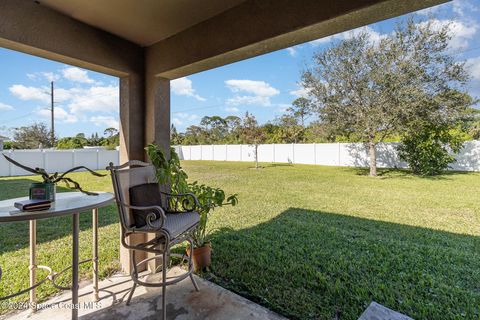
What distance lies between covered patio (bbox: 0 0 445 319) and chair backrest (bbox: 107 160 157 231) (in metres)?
0.35

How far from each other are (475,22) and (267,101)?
15439 mm

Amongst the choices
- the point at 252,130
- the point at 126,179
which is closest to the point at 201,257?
the point at 126,179

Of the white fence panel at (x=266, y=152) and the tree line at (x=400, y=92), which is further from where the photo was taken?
the white fence panel at (x=266, y=152)

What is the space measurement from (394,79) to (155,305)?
31.0 feet

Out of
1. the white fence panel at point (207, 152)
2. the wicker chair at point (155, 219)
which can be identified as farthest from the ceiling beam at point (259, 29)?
the white fence panel at point (207, 152)

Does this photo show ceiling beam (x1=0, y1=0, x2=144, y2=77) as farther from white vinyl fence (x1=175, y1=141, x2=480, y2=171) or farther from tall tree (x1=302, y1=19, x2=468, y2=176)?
white vinyl fence (x1=175, y1=141, x2=480, y2=171)

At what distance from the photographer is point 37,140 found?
17781mm

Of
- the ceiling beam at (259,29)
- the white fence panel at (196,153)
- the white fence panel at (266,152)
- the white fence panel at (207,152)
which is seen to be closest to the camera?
the ceiling beam at (259,29)

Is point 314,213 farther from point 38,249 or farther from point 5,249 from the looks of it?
point 5,249

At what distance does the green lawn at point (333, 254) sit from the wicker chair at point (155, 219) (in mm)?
668

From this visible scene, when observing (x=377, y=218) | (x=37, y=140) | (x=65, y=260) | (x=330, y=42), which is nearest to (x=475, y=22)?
(x=330, y=42)

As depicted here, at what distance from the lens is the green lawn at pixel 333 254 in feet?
6.14

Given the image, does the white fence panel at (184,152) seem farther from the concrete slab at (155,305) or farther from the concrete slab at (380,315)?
the concrete slab at (380,315)

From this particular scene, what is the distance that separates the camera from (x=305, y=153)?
1505cm
